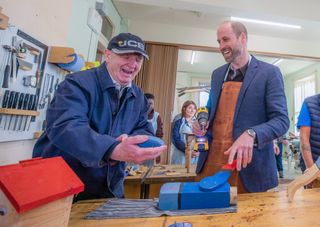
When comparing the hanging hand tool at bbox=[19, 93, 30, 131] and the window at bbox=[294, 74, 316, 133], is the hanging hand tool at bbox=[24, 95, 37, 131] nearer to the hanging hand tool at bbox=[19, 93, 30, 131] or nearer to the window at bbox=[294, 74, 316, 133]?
the hanging hand tool at bbox=[19, 93, 30, 131]

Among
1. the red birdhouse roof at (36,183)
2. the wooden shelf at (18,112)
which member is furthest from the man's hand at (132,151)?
the wooden shelf at (18,112)

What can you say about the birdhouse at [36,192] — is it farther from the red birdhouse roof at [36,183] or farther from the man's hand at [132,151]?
the man's hand at [132,151]

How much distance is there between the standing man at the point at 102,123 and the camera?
27.0 inches

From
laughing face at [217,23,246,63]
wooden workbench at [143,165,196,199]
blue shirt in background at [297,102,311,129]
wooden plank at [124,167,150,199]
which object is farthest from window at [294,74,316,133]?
wooden plank at [124,167,150,199]

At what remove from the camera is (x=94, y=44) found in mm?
2602

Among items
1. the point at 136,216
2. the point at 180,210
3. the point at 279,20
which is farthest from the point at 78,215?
the point at 279,20

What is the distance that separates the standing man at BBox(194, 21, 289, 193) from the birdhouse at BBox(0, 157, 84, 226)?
73 centimetres

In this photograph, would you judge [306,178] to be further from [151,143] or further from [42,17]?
[42,17]

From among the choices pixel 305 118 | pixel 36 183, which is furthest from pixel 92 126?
pixel 305 118

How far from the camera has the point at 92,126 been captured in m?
0.91

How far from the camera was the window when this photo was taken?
6.06 m

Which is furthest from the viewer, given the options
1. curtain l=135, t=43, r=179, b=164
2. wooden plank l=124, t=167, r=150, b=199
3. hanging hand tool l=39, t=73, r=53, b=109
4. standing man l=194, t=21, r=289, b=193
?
curtain l=135, t=43, r=179, b=164

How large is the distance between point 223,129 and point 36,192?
1.00 m

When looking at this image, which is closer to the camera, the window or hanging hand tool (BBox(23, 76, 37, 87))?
hanging hand tool (BBox(23, 76, 37, 87))
